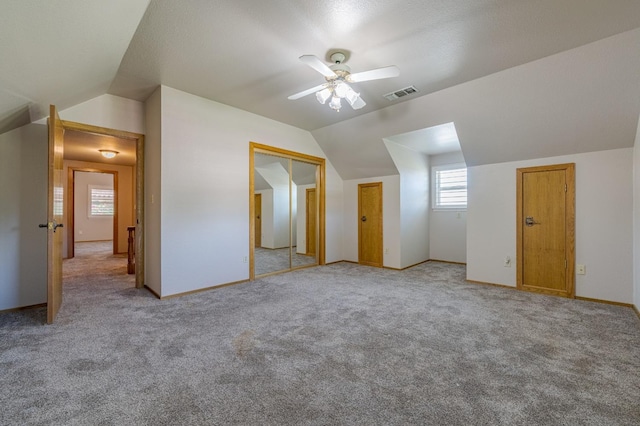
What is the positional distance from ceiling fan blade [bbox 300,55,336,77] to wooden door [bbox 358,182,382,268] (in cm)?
331

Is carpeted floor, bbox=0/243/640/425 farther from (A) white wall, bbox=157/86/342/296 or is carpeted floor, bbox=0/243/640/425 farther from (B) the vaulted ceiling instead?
(B) the vaulted ceiling

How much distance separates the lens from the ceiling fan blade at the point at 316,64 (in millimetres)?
2270

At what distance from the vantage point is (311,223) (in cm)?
592

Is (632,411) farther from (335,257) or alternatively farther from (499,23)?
(335,257)

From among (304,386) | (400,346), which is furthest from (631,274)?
(304,386)

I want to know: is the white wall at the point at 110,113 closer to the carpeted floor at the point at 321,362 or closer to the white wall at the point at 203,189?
the white wall at the point at 203,189

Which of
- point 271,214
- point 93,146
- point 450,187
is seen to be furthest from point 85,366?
point 450,187

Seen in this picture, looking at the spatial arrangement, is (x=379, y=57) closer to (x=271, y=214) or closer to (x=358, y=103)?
(x=358, y=103)

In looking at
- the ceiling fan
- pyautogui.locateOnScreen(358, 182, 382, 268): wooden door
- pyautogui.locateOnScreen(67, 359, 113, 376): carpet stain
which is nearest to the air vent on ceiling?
the ceiling fan

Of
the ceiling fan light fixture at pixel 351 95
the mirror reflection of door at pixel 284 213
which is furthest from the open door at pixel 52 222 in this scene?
the ceiling fan light fixture at pixel 351 95

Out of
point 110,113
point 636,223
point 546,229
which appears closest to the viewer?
point 636,223

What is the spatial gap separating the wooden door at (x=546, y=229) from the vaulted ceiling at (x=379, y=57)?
36 cm

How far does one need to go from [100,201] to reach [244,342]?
1075 centimetres

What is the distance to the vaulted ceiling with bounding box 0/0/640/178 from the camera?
206cm
